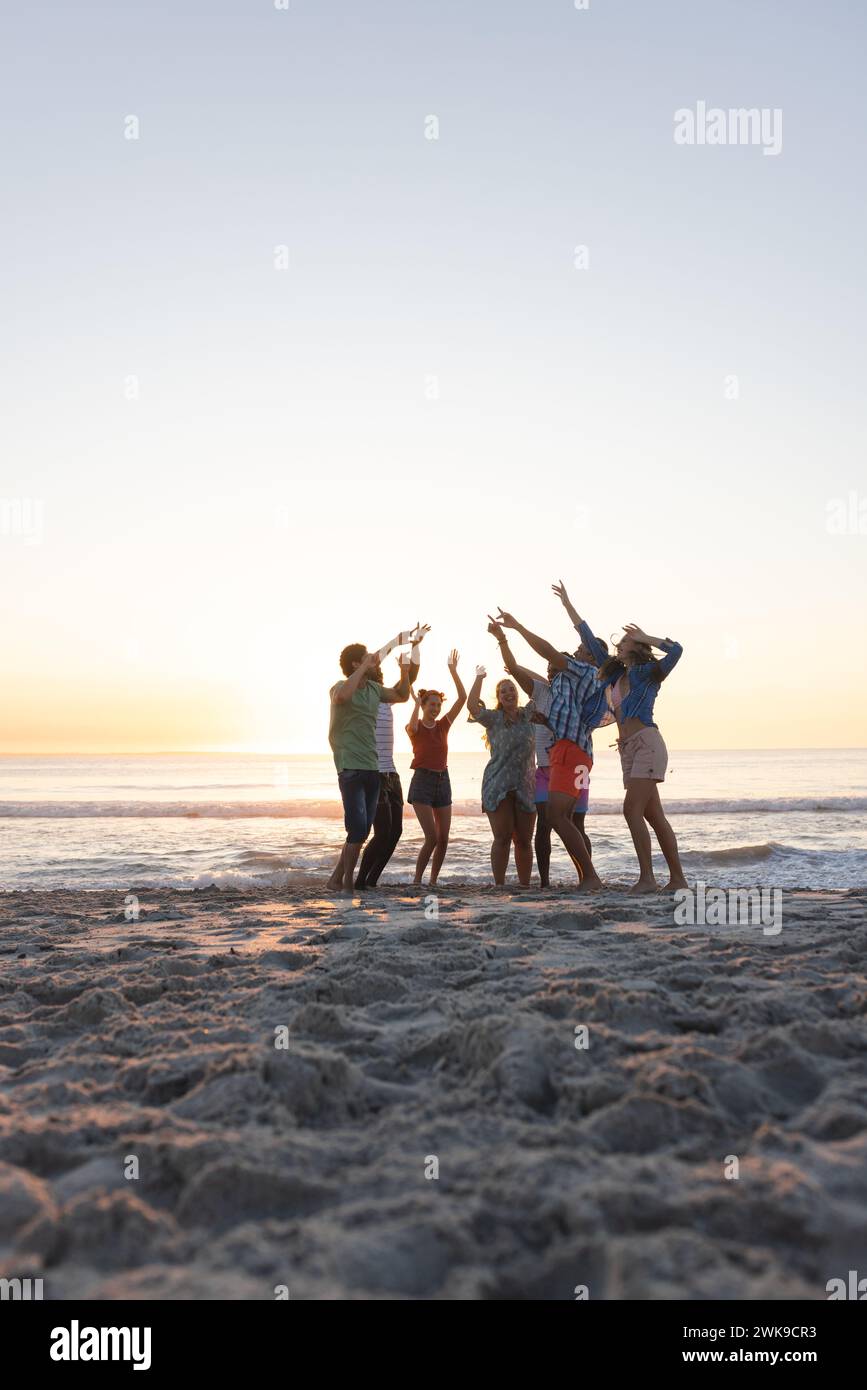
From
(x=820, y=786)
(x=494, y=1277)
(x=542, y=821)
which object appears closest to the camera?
(x=494, y=1277)

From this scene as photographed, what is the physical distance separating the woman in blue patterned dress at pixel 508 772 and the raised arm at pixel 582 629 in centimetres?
95

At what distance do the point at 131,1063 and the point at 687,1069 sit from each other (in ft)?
5.18

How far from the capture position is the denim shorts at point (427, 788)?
7621 mm

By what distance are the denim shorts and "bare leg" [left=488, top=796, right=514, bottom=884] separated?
559 millimetres

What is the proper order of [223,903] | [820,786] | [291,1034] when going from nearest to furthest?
[291,1034], [223,903], [820,786]

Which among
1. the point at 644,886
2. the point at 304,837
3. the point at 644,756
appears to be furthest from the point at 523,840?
the point at 304,837

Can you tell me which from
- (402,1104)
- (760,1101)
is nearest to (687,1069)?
(760,1101)

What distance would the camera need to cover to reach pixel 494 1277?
1.59 m

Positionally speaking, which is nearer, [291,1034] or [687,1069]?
[687,1069]

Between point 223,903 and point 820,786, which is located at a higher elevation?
point 223,903

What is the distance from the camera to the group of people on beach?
20.8 ft

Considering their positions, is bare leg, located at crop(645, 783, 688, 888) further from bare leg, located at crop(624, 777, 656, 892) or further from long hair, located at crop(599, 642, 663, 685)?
long hair, located at crop(599, 642, 663, 685)

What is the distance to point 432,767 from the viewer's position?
7.68 m

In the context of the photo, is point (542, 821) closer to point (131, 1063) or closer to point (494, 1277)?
point (131, 1063)
